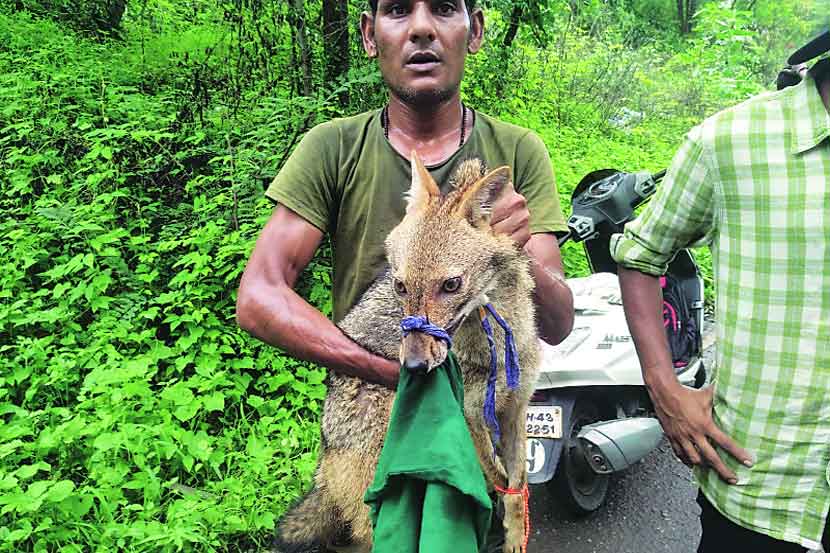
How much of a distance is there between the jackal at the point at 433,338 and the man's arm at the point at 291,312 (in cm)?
14

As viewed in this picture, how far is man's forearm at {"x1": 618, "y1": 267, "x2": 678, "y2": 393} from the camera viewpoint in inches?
82.4

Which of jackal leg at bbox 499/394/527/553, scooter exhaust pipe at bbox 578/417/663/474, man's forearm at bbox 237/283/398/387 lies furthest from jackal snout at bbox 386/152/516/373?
scooter exhaust pipe at bbox 578/417/663/474

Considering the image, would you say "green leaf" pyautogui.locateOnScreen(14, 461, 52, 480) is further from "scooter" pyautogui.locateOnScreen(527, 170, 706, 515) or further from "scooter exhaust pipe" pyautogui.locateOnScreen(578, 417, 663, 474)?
"scooter exhaust pipe" pyautogui.locateOnScreen(578, 417, 663, 474)

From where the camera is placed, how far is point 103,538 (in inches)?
111

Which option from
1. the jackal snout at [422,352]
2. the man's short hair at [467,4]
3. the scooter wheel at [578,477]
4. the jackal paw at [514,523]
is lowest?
the scooter wheel at [578,477]

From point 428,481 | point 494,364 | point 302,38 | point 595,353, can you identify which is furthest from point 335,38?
point 428,481

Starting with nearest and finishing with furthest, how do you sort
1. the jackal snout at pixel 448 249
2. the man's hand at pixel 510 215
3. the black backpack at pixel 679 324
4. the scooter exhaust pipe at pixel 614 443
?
the jackal snout at pixel 448 249 → the man's hand at pixel 510 215 → the scooter exhaust pipe at pixel 614 443 → the black backpack at pixel 679 324

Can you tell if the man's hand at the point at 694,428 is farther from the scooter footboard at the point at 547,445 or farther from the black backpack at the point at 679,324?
the black backpack at the point at 679,324

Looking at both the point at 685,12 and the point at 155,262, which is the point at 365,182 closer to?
the point at 155,262

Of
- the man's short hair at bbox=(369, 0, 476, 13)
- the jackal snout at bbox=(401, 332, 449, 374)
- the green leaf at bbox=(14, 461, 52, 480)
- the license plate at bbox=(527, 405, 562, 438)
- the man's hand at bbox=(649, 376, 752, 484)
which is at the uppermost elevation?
the man's short hair at bbox=(369, 0, 476, 13)

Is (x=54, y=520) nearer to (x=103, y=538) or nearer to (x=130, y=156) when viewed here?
(x=103, y=538)

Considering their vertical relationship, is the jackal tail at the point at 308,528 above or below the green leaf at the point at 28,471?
above

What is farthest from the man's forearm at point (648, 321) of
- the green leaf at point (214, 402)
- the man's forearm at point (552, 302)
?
the green leaf at point (214, 402)

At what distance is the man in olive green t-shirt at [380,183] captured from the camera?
1964 millimetres
